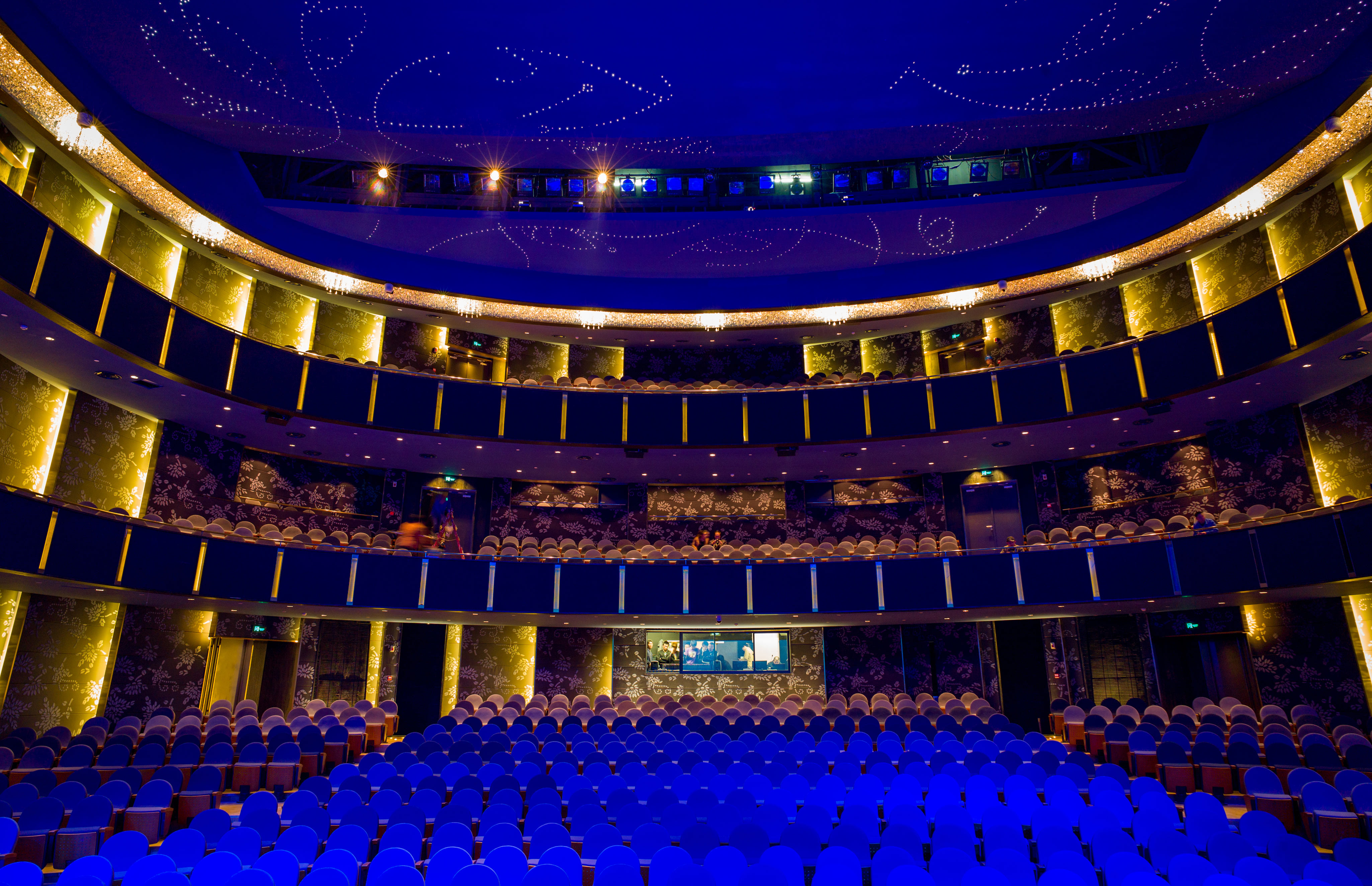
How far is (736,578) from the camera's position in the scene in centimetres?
1347

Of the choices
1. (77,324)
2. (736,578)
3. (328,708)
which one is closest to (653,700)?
(736,578)

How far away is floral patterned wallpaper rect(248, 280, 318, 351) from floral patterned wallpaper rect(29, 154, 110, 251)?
114 inches

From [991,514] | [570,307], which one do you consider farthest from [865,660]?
[570,307]

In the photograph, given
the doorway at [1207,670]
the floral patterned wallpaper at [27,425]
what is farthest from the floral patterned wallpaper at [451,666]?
the doorway at [1207,670]

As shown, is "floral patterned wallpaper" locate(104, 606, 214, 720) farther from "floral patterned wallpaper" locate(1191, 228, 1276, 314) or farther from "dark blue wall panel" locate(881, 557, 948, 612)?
"floral patterned wallpaper" locate(1191, 228, 1276, 314)

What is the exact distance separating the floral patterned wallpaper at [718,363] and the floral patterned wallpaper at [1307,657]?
9208 millimetres

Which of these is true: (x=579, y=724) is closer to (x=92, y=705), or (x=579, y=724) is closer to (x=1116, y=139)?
(x=92, y=705)

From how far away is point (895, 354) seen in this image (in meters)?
17.3

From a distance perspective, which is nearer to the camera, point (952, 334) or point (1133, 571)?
point (1133, 571)

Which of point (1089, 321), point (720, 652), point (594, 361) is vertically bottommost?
point (720, 652)

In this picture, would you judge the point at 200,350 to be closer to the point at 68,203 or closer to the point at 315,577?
the point at 68,203

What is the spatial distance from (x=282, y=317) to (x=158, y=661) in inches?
243

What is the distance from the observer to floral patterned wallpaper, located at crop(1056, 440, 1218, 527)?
44.8 feet

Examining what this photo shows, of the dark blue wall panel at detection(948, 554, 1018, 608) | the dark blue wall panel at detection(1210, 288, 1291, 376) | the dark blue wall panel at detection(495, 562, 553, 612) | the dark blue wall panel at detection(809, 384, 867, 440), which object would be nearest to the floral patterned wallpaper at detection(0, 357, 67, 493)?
the dark blue wall panel at detection(495, 562, 553, 612)
